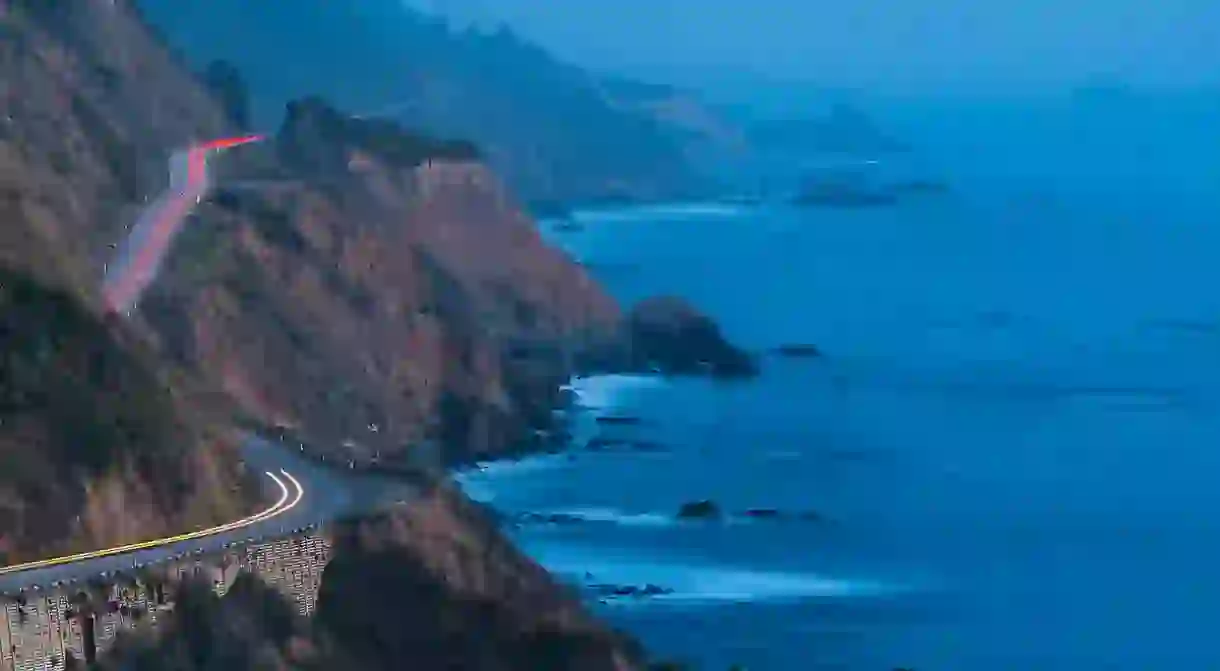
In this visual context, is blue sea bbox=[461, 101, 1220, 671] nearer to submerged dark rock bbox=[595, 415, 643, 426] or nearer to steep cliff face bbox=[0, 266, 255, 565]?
submerged dark rock bbox=[595, 415, 643, 426]

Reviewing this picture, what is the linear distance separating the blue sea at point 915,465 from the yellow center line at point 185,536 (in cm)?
798

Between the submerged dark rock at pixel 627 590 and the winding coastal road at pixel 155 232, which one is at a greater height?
the winding coastal road at pixel 155 232

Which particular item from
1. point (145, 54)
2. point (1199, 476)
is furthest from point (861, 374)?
point (145, 54)

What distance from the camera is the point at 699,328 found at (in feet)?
169

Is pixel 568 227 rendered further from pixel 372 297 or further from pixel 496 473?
pixel 496 473

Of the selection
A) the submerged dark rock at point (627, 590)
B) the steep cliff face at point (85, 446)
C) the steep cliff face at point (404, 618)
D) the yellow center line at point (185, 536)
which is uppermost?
the steep cliff face at point (85, 446)

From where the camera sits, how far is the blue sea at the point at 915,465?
3164cm

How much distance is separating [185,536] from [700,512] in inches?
675

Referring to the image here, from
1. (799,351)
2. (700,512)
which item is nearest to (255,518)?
(700,512)

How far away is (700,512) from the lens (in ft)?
123

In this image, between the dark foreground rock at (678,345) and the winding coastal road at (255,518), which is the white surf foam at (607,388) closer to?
the dark foreground rock at (678,345)

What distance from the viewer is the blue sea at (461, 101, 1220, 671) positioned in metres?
31.6

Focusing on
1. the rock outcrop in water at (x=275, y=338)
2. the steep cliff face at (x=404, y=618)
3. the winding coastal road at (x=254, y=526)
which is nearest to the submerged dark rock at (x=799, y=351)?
the rock outcrop in water at (x=275, y=338)

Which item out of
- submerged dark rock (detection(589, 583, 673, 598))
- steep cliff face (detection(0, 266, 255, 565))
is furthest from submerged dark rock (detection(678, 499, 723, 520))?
steep cliff face (detection(0, 266, 255, 565))
